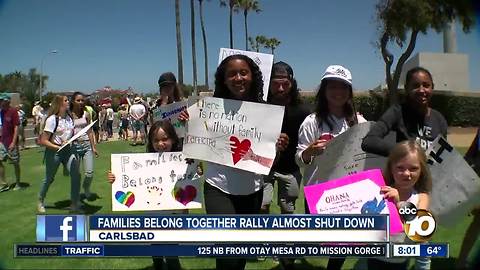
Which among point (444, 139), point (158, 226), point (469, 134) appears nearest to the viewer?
point (158, 226)

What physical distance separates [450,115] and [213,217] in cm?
274

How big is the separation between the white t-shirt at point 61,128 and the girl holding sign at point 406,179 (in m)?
4.69

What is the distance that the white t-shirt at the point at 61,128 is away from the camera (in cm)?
589

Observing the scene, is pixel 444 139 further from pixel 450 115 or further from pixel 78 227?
pixel 78 227

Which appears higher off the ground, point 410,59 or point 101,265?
point 410,59

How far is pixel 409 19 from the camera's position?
10.5 feet

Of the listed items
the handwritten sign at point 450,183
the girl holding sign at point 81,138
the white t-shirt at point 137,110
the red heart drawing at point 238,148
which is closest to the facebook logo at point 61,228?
the red heart drawing at point 238,148

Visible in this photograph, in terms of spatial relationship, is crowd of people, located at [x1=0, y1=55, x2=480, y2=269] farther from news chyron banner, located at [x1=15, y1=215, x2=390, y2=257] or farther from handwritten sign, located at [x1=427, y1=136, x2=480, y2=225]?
news chyron banner, located at [x1=15, y1=215, x2=390, y2=257]

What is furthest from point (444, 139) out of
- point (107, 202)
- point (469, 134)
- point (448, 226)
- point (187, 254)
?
point (107, 202)

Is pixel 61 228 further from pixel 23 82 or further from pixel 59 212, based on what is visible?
pixel 59 212

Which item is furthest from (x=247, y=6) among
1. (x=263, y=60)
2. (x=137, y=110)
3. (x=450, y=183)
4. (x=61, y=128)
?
(x=137, y=110)

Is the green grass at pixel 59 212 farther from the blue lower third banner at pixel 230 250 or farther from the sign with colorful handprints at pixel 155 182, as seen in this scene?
the sign with colorful handprints at pixel 155 182

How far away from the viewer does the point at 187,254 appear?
2602 millimetres

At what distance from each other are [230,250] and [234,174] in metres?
0.54
